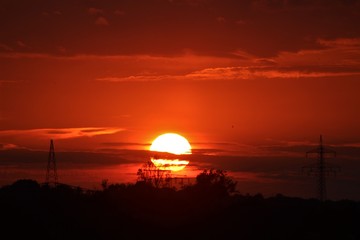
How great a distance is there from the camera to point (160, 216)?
2234 inches

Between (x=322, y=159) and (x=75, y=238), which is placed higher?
(x=322, y=159)

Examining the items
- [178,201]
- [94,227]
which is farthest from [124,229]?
[178,201]

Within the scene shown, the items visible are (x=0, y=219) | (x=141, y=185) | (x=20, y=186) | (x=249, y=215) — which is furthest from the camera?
(x=141, y=185)

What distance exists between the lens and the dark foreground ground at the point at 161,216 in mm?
52281

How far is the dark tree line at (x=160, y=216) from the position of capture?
5231cm

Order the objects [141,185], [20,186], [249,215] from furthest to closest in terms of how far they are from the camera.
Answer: [141,185], [20,186], [249,215]

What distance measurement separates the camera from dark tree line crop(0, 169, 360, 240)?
5231 cm

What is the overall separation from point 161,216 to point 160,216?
0.07 meters

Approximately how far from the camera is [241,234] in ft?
174

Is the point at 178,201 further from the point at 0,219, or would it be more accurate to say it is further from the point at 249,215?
the point at 0,219

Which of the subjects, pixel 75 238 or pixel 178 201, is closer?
pixel 75 238

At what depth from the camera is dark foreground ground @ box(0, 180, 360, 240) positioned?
52.3m

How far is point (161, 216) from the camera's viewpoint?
186 feet

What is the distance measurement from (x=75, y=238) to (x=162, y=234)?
6.52m
